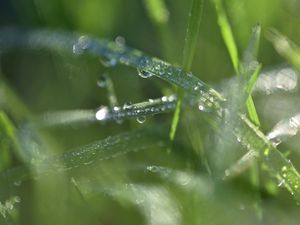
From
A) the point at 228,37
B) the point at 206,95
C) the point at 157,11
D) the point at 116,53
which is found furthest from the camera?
the point at 157,11

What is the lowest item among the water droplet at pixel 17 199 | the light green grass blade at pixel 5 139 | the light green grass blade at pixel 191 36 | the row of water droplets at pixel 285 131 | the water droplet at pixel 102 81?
the row of water droplets at pixel 285 131

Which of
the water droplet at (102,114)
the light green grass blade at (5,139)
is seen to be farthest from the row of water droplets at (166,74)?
the light green grass blade at (5,139)

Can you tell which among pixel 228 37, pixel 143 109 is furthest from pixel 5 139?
pixel 228 37

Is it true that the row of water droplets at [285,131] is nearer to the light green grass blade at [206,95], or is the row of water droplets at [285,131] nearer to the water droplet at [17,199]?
the light green grass blade at [206,95]

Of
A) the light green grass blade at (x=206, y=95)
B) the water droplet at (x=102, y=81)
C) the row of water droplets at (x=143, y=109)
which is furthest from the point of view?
the water droplet at (x=102, y=81)

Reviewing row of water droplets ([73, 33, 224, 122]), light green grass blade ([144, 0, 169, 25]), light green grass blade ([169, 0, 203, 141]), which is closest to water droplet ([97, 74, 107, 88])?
row of water droplets ([73, 33, 224, 122])

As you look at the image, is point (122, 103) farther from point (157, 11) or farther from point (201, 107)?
point (201, 107)

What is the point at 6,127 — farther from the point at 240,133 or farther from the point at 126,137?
the point at 240,133

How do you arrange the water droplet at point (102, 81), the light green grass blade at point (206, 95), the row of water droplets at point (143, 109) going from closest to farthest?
the light green grass blade at point (206, 95) < the row of water droplets at point (143, 109) < the water droplet at point (102, 81)
